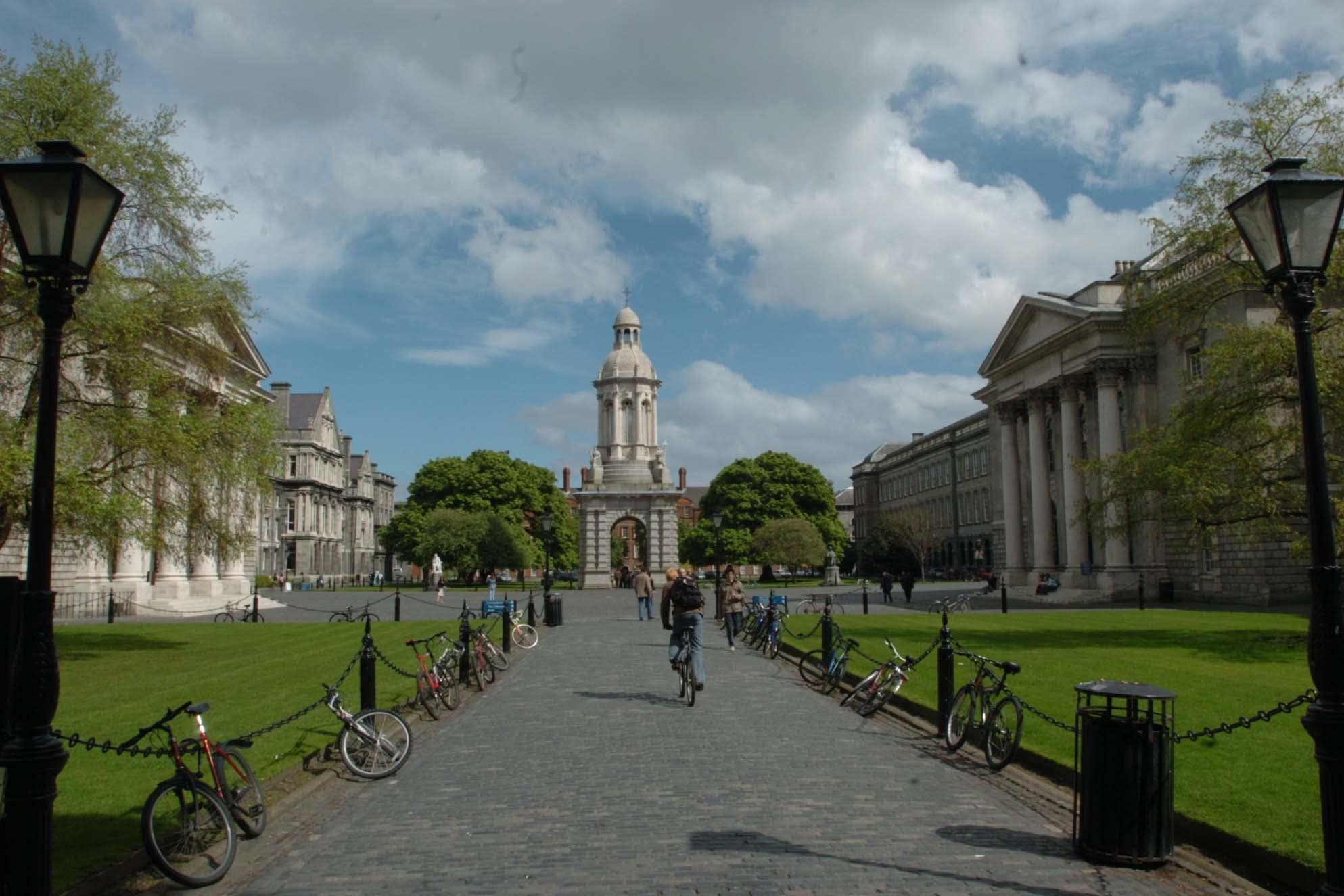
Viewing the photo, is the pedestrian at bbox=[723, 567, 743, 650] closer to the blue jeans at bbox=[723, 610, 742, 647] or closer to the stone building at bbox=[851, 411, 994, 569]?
the blue jeans at bbox=[723, 610, 742, 647]

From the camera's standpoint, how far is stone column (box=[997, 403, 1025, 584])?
187 feet

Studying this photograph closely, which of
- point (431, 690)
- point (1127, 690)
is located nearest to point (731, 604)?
point (431, 690)

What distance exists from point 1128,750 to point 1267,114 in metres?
21.3

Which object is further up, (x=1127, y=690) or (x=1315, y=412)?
(x=1315, y=412)

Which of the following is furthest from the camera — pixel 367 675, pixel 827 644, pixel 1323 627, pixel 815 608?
pixel 815 608

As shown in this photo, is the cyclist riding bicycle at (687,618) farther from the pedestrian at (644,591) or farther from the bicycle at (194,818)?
the pedestrian at (644,591)

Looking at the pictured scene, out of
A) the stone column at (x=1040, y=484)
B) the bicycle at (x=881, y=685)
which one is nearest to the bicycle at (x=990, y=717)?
the bicycle at (x=881, y=685)

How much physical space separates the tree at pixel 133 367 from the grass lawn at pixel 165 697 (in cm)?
264

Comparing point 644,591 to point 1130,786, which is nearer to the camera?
point 1130,786

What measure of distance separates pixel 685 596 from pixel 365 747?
5.83 meters

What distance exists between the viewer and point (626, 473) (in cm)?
7869

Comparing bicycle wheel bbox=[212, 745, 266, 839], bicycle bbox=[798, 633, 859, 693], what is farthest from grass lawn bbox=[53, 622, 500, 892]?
bicycle bbox=[798, 633, 859, 693]

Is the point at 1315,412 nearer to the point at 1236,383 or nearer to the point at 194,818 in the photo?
the point at 194,818

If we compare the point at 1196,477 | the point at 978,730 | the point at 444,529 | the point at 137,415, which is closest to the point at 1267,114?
the point at 1196,477
